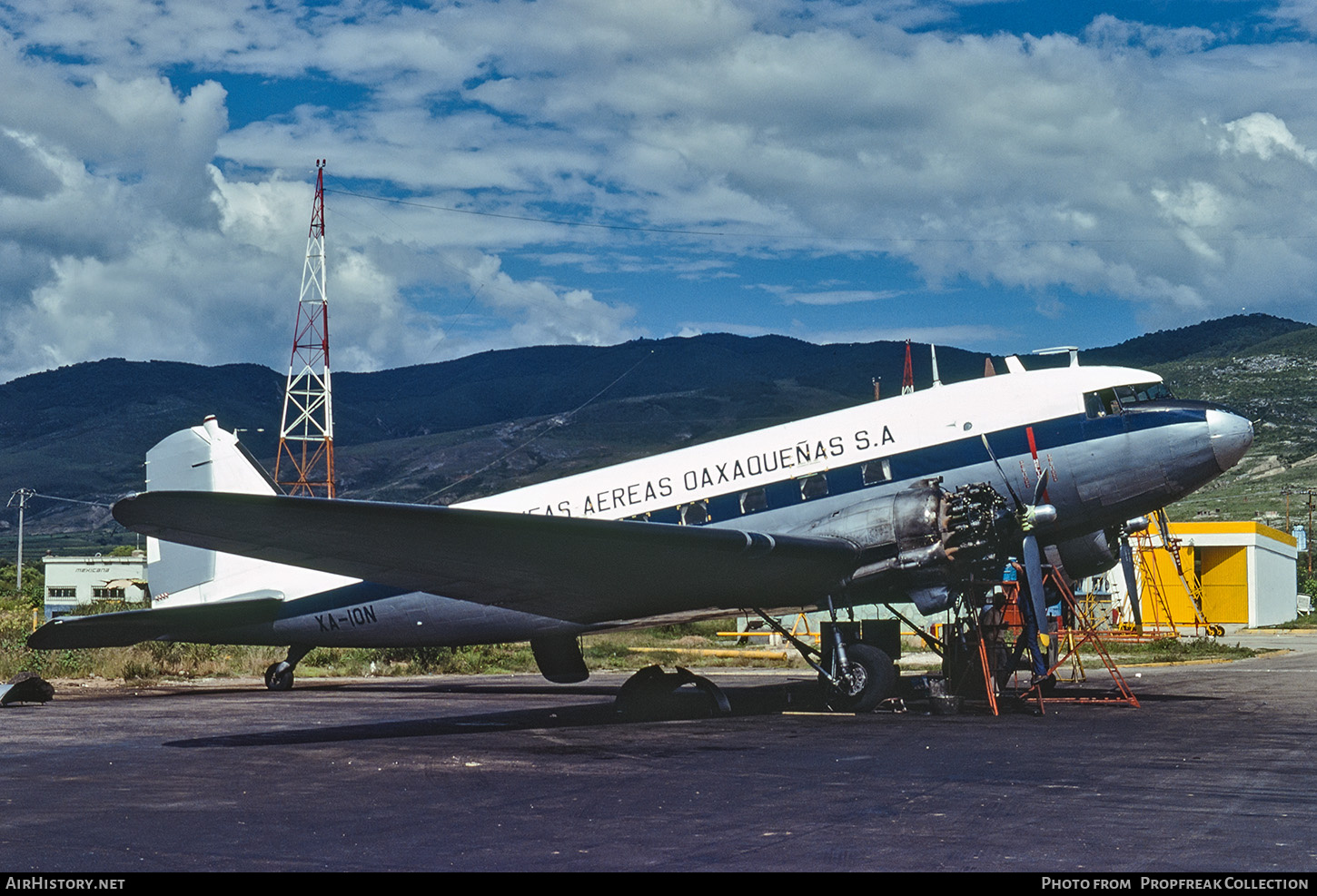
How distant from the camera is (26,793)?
40.1ft

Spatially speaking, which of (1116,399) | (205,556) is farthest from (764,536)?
(205,556)

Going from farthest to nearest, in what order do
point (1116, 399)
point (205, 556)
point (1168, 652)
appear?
point (1168, 652) < point (205, 556) < point (1116, 399)

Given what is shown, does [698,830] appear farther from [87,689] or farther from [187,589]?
[87,689]

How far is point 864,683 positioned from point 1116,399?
6558mm

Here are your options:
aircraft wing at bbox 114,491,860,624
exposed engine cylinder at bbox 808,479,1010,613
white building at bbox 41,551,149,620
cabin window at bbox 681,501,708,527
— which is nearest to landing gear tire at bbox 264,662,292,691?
aircraft wing at bbox 114,491,860,624

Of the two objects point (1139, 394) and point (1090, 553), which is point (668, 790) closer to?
point (1139, 394)

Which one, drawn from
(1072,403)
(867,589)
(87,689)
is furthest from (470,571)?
(87,689)

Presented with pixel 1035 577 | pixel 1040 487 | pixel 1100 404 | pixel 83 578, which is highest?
pixel 83 578

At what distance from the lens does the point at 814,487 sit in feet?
68.7

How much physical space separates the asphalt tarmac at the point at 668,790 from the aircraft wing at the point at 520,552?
2.00 meters

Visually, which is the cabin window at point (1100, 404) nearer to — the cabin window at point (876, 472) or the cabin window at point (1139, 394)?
the cabin window at point (1139, 394)

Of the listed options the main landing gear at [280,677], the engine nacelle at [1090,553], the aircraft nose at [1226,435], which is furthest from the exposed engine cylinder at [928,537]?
A: the main landing gear at [280,677]

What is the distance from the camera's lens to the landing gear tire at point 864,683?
64.3ft

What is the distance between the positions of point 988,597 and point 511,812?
13065 mm
